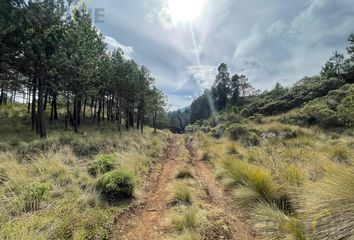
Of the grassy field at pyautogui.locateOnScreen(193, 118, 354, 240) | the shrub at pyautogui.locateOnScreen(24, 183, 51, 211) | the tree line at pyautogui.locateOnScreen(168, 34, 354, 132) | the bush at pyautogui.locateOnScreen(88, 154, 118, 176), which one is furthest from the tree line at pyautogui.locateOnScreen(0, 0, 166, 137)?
the tree line at pyautogui.locateOnScreen(168, 34, 354, 132)

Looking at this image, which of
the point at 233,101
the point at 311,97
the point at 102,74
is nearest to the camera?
the point at 102,74

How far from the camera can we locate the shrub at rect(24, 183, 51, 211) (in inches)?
190

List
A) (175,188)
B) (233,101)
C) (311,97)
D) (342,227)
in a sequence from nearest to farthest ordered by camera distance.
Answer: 1. (342,227)
2. (175,188)
3. (311,97)
4. (233,101)

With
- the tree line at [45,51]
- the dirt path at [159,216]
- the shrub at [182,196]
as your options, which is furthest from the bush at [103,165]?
the tree line at [45,51]

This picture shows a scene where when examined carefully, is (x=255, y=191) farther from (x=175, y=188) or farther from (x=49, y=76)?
(x=49, y=76)

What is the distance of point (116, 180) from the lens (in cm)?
663

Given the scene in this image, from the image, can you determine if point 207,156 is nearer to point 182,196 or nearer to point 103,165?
point 103,165

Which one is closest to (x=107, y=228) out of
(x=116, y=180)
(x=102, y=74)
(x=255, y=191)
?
(x=116, y=180)

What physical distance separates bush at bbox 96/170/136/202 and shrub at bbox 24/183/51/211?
1333 millimetres

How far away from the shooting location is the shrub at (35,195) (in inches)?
190

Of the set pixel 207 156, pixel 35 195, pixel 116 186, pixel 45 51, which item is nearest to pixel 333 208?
pixel 116 186

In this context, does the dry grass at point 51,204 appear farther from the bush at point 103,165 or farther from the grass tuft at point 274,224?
the grass tuft at point 274,224

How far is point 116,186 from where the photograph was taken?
6465 mm

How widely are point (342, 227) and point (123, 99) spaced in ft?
104
